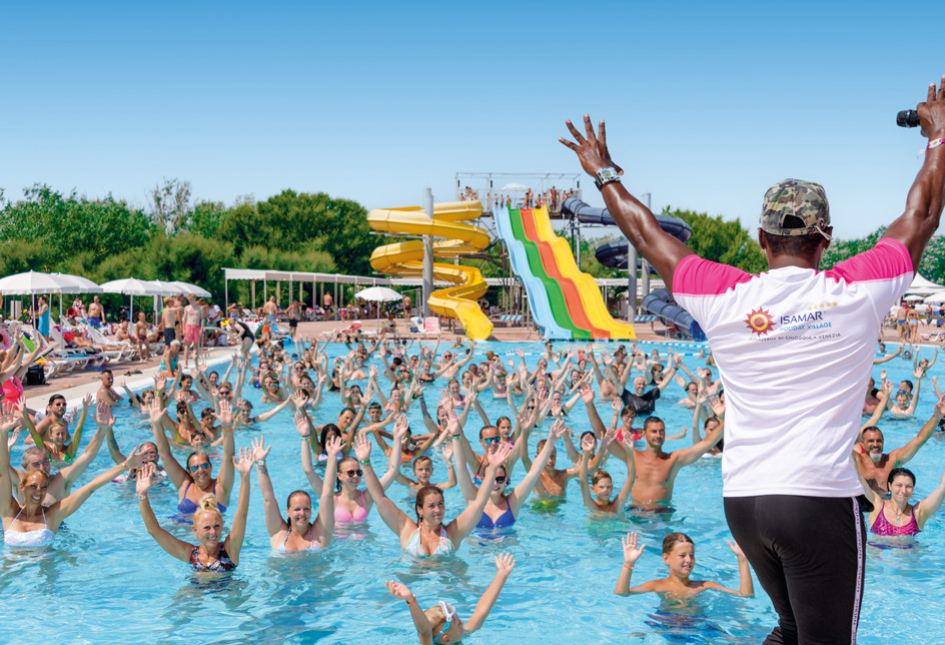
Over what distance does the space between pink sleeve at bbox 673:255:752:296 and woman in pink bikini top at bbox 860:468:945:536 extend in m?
5.20

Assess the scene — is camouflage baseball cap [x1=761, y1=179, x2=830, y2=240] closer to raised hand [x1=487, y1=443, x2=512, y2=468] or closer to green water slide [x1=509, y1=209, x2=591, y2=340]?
raised hand [x1=487, y1=443, x2=512, y2=468]

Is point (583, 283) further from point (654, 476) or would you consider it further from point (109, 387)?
point (654, 476)

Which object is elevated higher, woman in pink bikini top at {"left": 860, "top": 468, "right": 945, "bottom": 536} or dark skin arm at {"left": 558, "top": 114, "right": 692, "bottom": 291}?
dark skin arm at {"left": 558, "top": 114, "right": 692, "bottom": 291}

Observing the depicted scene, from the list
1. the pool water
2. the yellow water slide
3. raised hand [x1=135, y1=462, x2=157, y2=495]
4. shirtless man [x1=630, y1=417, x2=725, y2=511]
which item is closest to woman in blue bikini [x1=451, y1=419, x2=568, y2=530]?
the pool water

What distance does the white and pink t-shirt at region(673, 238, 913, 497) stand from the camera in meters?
1.68

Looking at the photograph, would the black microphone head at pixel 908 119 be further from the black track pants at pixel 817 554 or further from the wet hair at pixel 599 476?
the wet hair at pixel 599 476

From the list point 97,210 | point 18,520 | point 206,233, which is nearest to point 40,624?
point 18,520

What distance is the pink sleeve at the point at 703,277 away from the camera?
1.79 m

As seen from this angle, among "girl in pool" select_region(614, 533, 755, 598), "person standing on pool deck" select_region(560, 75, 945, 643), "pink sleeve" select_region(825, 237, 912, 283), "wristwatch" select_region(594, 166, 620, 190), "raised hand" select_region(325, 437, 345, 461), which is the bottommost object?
"girl in pool" select_region(614, 533, 755, 598)

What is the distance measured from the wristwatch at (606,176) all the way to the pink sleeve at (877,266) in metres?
0.59

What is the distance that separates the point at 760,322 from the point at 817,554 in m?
0.49

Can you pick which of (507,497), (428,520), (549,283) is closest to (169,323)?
(507,497)

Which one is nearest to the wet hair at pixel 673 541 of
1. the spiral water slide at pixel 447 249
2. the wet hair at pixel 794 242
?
the wet hair at pixel 794 242

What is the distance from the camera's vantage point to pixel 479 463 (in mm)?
7125
